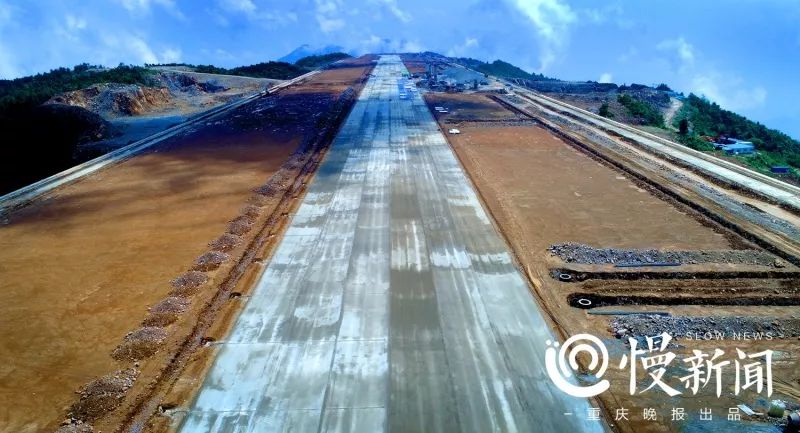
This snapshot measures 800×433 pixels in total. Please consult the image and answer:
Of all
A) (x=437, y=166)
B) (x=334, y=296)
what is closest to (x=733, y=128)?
(x=437, y=166)

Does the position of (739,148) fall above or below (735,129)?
below

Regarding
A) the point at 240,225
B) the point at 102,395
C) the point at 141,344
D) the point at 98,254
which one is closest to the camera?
the point at 102,395

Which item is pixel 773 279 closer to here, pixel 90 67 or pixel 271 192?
pixel 271 192

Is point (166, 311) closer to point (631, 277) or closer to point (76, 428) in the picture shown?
point (76, 428)

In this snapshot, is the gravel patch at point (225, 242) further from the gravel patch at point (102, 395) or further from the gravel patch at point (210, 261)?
the gravel patch at point (102, 395)

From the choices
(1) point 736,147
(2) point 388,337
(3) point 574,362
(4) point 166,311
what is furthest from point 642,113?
(4) point 166,311

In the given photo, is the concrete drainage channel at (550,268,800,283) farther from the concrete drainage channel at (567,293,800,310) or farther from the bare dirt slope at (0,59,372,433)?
the bare dirt slope at (0,59,372,433)

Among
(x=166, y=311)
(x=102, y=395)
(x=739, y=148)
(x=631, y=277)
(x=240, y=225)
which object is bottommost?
(x=102, y=395)
